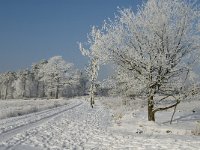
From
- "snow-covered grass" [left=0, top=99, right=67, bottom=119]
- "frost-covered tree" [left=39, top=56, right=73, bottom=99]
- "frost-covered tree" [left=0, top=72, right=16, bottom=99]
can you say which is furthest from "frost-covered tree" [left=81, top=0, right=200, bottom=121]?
"frost-covered tree" [left=0, top=72, right=16, bottom=99]

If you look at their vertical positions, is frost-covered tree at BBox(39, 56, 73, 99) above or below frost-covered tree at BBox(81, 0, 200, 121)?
above

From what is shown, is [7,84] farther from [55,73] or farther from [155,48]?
[155,48]

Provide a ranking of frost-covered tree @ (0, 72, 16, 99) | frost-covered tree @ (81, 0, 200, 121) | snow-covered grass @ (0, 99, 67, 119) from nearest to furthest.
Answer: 1. frost-covered tree @ (81, 0, 200, 121)
2. snow-covered grass @ (0, 99, 67, 119)
3. frost-covered tree @ (0, 72, 16, 99)

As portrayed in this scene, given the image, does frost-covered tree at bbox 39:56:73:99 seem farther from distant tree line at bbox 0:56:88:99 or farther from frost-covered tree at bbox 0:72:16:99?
frost-covered tree at bbox 0:72:16:99

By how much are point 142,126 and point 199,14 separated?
7.12 metres

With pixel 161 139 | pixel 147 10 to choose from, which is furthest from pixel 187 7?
pixel 161 139

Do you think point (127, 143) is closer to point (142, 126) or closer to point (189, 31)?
point (142, 126)

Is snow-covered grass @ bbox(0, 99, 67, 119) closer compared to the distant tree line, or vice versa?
snow-covered grass @ bbox(0, 99, 67, 119)

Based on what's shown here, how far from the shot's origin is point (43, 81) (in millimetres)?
107250

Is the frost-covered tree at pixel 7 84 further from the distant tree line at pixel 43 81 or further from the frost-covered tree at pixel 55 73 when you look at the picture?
the frost-covered tree at pixel 55 73

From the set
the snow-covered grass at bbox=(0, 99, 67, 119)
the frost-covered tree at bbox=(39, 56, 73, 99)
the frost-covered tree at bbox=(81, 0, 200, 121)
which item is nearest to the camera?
the frost-covered tree at bbox=(81, 0, 200, 121)

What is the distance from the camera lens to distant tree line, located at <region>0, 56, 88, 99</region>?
93688 millimetres

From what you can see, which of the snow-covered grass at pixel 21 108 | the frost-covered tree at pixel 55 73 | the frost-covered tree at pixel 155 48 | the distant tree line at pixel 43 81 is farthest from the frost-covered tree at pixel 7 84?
the frost-covered tree at pixel 155 48

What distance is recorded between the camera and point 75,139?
1656 cm
